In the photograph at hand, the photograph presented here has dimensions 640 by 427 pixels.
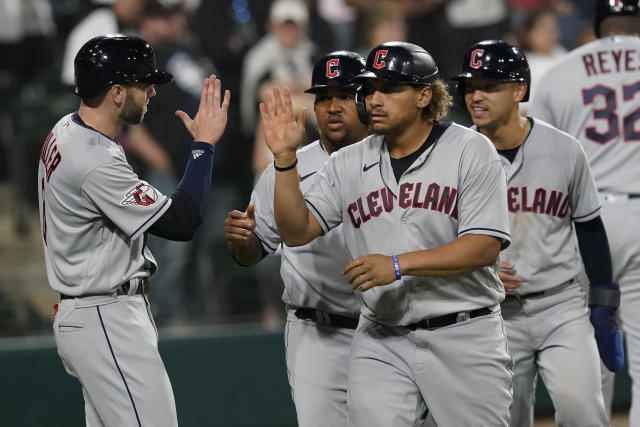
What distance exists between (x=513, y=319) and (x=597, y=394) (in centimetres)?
44

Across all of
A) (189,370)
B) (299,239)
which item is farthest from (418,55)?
(189,370)

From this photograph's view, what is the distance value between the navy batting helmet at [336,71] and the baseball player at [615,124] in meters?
1.01

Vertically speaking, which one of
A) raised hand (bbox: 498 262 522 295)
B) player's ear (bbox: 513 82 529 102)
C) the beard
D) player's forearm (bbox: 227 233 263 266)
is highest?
the beard

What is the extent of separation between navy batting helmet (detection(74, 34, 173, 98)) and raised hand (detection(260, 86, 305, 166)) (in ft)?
1.58

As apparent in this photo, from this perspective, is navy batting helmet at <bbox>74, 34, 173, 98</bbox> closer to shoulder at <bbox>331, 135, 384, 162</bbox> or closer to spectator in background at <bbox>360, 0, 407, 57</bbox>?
shoulder at <bbox>331, 135, 384, 162</bbox>

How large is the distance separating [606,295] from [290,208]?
5.05ft

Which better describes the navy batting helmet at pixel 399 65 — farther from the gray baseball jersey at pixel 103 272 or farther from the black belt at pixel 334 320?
the black belt at pixel 334 320

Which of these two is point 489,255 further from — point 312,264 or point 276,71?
point 276,71

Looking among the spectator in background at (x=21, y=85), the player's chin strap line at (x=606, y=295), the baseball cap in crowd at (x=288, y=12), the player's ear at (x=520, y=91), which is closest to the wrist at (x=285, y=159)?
the player's ear at (x=520, y=91)

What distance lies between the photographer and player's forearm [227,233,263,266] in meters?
3.70

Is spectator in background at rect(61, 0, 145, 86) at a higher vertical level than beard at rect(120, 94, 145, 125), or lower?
higher

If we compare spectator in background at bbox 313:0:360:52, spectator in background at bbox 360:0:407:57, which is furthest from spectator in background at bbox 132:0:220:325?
spectator in background at bbox 360:0:407:57

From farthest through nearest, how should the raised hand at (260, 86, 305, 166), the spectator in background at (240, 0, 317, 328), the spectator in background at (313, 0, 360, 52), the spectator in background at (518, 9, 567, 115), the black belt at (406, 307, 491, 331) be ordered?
the spectator in background at (518, 9, 567, 115)
the spectator in background at (313, 0, 360, 52)
the spectator in background at (240, 0, 317, 328)
the black belt at (406, 307, 491, 331)
the raised hand at (260, 86, 305, 166)

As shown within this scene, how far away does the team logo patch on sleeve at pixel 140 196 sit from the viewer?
3.19 metres
